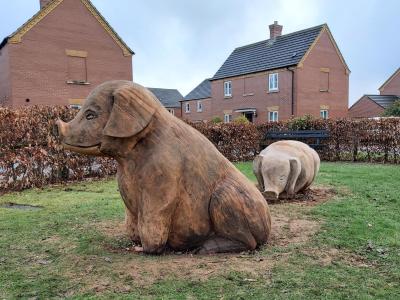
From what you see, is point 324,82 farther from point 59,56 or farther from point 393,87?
point 59,56

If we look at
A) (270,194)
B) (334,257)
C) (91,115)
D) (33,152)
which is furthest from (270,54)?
(91,115)

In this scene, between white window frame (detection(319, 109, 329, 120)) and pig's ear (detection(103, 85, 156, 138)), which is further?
white window frame (detection(319, 109, 329, 120))

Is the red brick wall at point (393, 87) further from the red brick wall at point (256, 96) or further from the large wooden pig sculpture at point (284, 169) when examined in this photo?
the large wooden pig sculpture at point (284, 169)

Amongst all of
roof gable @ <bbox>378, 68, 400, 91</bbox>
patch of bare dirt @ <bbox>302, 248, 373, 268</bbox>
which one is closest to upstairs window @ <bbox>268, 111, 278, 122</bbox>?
roof gable @ <bbox>378, 68, 400, 91</bbox>

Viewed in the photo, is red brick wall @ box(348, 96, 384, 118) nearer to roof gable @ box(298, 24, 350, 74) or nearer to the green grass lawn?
roof gable @ box(298, 24, 350, 74)

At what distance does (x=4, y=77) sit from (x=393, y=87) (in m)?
42.5

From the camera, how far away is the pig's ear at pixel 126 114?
12.9 ft

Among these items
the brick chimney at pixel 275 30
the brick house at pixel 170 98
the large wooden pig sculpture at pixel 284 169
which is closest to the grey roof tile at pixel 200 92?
the brick house at pixel 170 98

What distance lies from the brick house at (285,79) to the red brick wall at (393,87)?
14.9 meters

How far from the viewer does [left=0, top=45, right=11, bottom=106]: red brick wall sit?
1064 inches

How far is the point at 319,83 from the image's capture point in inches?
1371

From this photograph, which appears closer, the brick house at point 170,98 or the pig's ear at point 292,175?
the pig's ear at point 292,175

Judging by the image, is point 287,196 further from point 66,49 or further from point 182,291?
point 66,49

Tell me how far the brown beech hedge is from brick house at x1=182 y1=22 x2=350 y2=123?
47.6 ft
